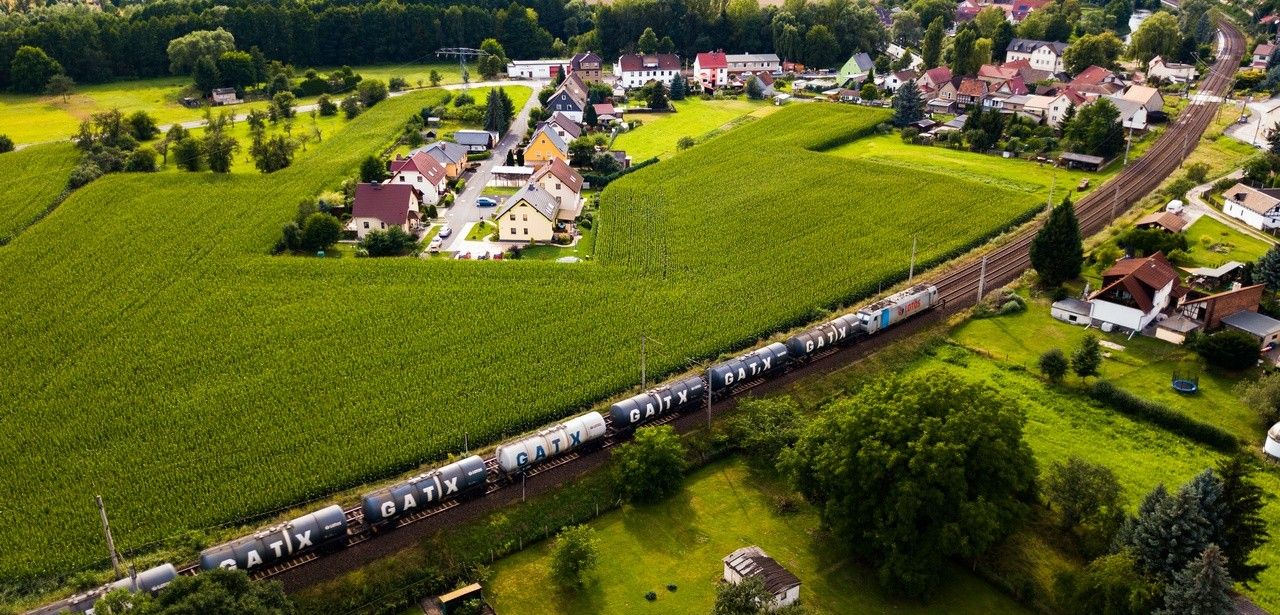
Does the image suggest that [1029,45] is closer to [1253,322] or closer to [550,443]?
[1253,322]

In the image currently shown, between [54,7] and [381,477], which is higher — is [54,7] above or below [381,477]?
above

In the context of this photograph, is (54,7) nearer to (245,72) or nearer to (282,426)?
(245,72)

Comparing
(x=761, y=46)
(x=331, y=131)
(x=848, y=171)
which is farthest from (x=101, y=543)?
(x=761, y=46)

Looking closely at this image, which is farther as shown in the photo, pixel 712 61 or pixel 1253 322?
pixel 712 61

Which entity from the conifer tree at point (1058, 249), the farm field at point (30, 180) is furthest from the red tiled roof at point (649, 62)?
the conifer tree at point (1058, 249)

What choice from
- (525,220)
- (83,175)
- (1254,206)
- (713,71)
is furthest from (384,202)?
(713,71)
